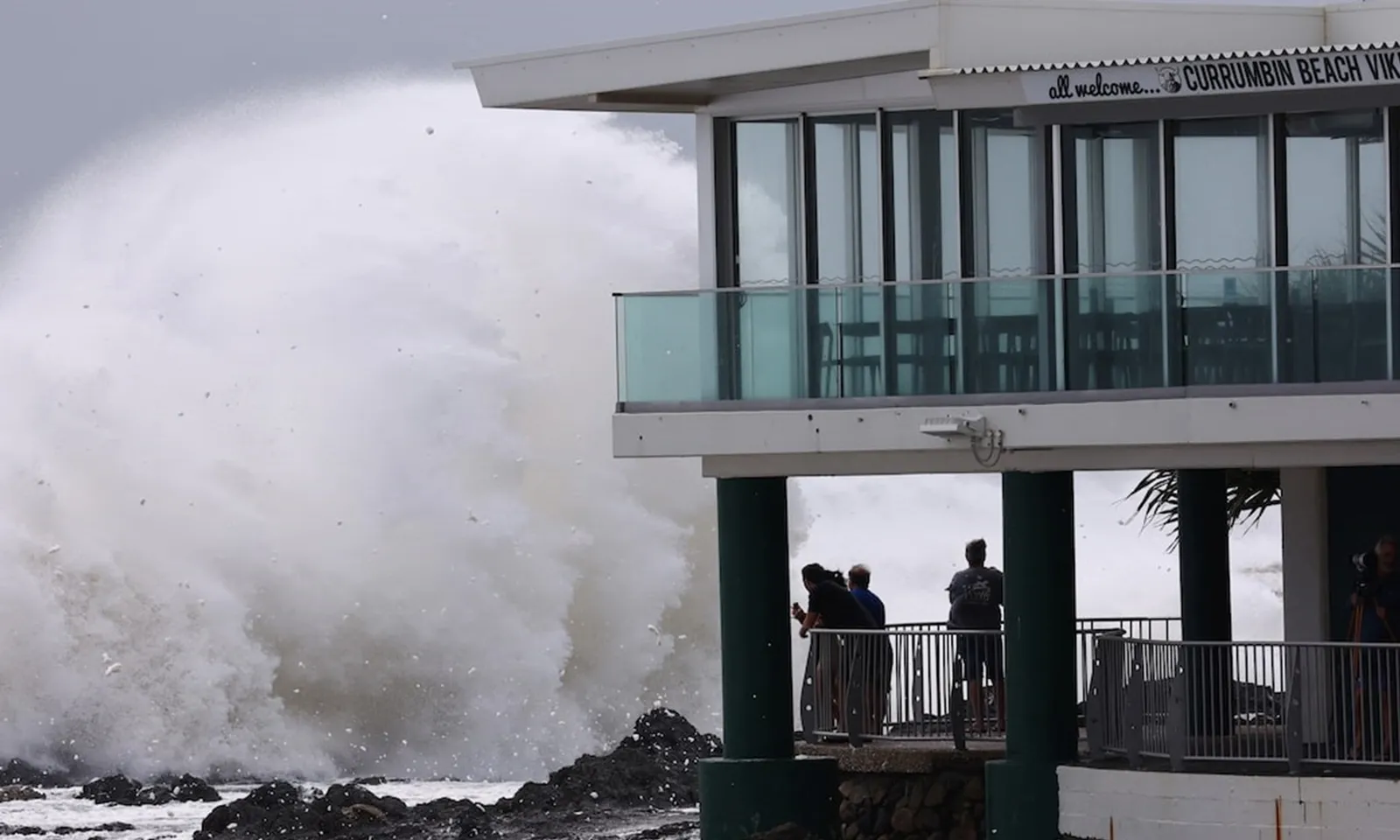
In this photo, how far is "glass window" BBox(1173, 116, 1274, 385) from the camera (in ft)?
76.4

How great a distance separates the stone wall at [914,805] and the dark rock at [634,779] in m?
7.21

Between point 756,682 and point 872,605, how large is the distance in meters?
1.61

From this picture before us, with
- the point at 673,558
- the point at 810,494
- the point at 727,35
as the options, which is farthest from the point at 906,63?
the point at 810,494

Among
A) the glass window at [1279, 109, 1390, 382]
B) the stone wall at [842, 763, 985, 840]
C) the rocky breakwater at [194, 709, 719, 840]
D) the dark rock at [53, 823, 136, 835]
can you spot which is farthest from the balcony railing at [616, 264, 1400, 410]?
the dark rock at [53, 823, 136, 835]

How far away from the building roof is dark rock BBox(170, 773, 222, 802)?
1317 cm

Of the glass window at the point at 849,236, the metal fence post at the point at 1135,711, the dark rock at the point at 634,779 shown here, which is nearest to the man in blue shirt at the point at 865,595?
the glass window at the point at 849,236

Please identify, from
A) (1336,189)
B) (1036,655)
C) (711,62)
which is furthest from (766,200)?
(1336,189)

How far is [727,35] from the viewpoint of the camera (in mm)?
25141

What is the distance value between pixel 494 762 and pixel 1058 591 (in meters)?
24.4

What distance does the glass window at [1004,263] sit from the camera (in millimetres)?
24016

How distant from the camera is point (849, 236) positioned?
25.5 metres

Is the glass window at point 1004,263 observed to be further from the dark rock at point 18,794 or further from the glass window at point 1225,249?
the dark rock at point 18,794

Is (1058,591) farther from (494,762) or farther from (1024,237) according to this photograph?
(494,762)

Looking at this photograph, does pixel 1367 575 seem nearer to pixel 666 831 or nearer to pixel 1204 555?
pixel 1204 555
